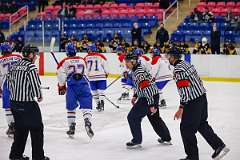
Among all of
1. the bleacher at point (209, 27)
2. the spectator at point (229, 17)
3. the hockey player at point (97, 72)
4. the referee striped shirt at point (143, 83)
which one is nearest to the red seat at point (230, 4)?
the bleacher at point (209, 27)

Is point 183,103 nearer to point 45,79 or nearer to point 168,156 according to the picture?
point 168,156

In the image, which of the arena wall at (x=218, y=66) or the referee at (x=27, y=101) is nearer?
the referee at (x=27, y=101)

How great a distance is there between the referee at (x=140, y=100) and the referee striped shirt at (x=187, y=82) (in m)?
0.84

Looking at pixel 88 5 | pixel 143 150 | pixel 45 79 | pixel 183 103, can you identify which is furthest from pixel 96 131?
pixel 88 5

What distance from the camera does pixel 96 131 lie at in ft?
29.0

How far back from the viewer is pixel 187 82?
6.36m

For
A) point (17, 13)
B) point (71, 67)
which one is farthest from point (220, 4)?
point (71, 67)

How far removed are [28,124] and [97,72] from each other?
458cm

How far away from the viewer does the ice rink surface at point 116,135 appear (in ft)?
23.7

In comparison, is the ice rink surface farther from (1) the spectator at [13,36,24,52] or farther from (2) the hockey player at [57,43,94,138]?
(1) the spectator at [13,36,24,52]

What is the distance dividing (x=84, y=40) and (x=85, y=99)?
10.7 metres

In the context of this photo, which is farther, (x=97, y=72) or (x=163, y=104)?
(x=163, y=104)

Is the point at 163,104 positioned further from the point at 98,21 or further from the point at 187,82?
the point at 98,21

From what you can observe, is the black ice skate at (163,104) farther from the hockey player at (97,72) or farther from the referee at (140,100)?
the referee at (140,100)
